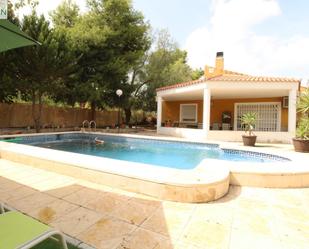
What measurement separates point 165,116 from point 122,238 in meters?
18.9

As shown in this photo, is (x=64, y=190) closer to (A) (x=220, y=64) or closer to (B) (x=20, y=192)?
(B) (x=20, y=192)

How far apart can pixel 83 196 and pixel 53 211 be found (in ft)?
2.23

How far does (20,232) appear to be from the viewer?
2.04 meters

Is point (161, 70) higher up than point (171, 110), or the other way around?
point (161, 70)

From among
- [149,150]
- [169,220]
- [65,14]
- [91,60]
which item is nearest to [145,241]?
[169,220]

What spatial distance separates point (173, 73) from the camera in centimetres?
2158

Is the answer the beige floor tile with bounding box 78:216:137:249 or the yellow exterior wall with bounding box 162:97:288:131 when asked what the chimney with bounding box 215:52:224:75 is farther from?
the beige floor tile with bounding box 78:216:137:249

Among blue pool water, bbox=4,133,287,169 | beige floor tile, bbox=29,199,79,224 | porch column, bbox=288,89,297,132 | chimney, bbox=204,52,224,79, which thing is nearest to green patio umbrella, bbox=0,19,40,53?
beige floor tile, bbox=29,199,79,224

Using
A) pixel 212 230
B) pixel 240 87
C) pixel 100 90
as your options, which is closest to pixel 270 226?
pixel 212 230

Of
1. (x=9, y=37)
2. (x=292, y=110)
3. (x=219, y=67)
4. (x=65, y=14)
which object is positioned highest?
(x=65, y=14)

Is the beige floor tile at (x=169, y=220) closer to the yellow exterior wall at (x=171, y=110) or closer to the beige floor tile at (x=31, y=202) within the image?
the beige floor tile at (x=31, y=202)

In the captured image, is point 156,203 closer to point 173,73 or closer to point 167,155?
point 167,155

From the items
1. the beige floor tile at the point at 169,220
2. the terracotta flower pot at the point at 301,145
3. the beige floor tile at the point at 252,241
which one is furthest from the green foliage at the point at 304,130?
the beige floor tile at the point at 252,241

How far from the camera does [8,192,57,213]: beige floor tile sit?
3680mm
